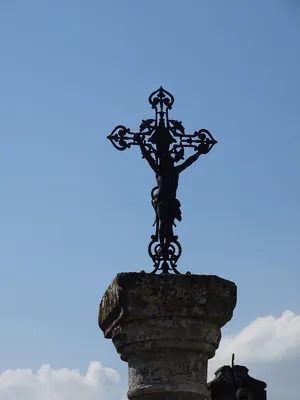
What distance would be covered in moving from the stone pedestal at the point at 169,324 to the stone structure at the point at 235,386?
6915 mm

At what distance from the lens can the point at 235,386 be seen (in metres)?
12.1

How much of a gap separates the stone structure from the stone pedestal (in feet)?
22.7

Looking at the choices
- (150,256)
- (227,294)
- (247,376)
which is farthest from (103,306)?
(247,376)

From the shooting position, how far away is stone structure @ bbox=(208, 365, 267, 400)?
12.0 metres

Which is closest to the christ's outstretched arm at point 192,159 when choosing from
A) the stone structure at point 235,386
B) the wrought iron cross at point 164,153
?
the wrought iron cross at point 164,153

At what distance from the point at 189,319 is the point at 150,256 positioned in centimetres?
54

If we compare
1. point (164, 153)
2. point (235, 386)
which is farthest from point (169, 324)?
point (235, 386)

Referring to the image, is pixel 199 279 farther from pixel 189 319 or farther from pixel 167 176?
pixel 167 176

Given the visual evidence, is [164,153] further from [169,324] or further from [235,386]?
[235,386]

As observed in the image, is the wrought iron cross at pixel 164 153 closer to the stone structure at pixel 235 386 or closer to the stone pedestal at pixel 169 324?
the stone pedestal at pixel 169 324

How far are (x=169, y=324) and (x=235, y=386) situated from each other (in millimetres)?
7245

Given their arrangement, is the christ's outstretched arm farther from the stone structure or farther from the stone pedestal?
the stone structure

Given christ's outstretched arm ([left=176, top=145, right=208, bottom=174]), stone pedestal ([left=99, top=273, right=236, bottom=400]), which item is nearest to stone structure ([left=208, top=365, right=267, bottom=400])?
christ's outstretched arm ([left=176, top=145, right=208, bottom=174])

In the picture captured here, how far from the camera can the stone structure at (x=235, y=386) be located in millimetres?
12031
